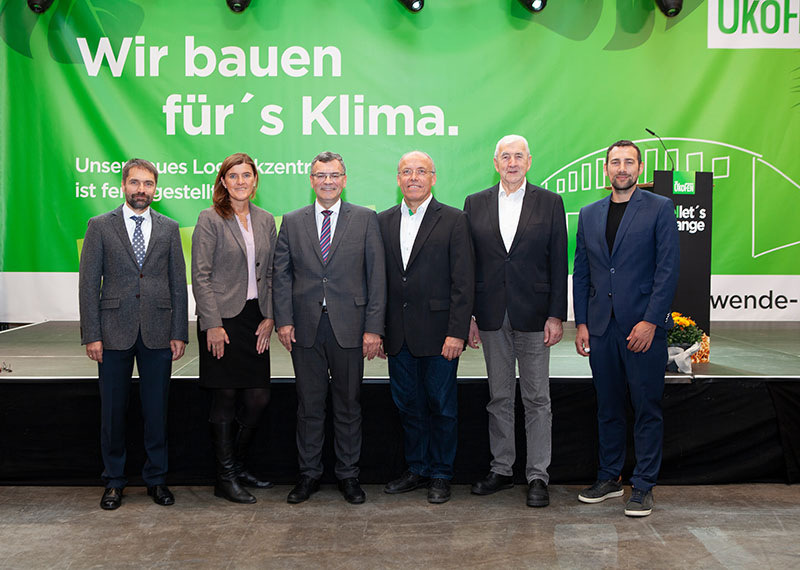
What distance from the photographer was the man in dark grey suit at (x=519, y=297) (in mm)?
3104

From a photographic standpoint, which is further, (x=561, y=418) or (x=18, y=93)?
(x=18, y=93)

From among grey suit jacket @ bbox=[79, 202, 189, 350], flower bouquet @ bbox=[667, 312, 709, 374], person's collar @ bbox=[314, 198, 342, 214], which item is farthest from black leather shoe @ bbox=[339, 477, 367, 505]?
flower bouquet @ bbox=[667, 312, 709, 374]

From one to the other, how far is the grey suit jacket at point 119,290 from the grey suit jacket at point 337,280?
0.47 metres

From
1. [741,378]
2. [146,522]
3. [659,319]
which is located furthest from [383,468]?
[741,378]

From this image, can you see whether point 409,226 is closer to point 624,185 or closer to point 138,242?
point 624,185

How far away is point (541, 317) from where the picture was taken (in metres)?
3.11

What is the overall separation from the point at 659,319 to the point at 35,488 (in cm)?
291

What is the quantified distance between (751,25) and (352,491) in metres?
5.36

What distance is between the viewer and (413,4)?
6.02 m

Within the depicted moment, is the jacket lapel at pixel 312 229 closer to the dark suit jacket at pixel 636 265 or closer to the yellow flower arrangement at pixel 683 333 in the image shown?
the dark suit jacket at pixel 636 265

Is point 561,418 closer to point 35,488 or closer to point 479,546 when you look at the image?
point 479,546

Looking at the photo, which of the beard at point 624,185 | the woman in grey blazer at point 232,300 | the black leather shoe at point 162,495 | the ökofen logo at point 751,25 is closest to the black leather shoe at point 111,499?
the black leather shoe at point 162,495

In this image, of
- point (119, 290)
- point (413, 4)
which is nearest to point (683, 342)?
point (119, 290)

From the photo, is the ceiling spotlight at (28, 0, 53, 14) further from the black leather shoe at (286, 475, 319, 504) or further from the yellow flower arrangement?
the yellow flower arrangement
